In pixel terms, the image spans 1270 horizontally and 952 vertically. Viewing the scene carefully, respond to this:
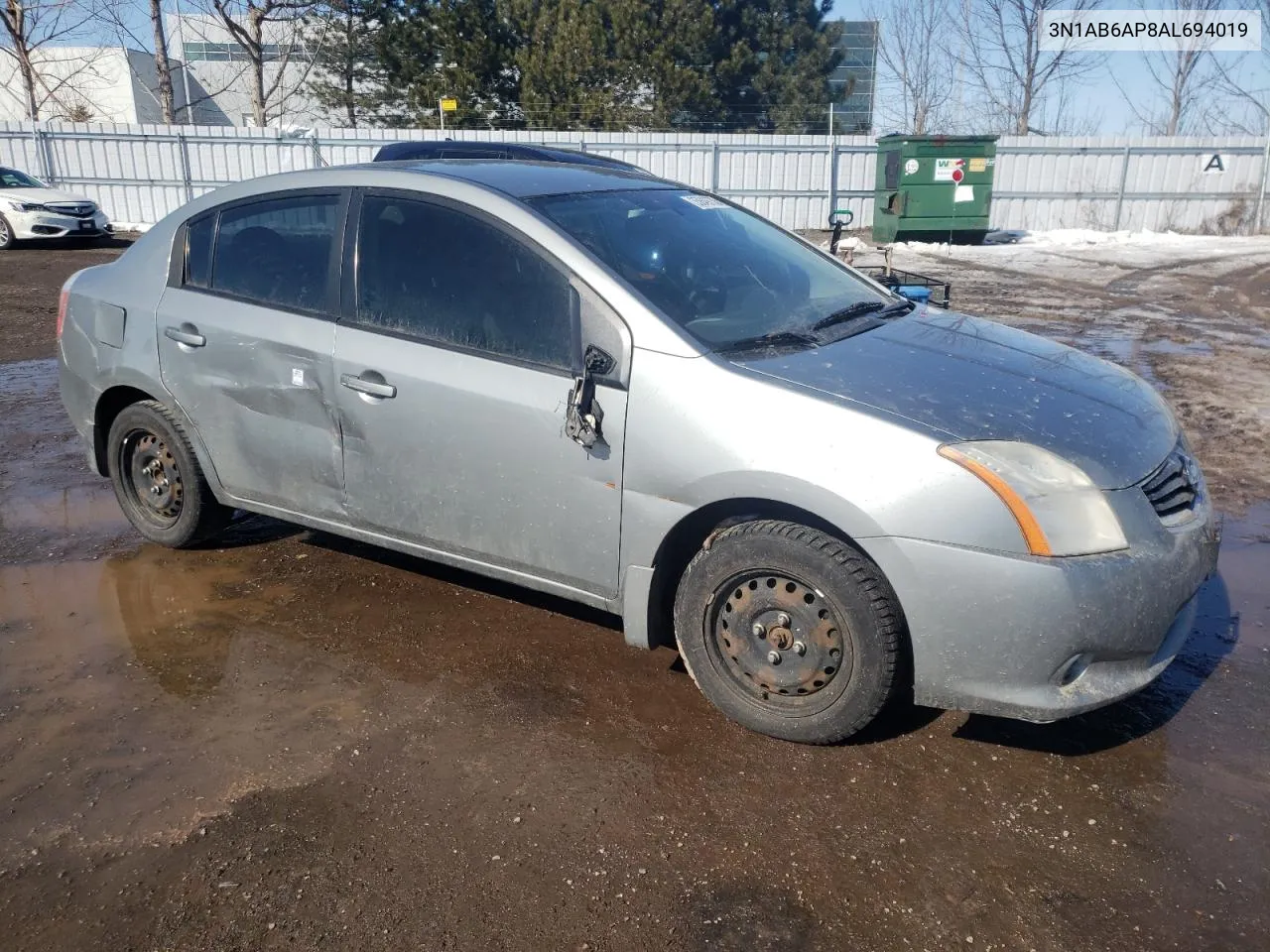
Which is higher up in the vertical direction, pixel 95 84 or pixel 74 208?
pixel 95 84

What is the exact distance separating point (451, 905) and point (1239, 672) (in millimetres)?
2808

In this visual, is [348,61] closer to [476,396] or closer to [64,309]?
[64,309]

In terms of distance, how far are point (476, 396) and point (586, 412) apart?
443mm

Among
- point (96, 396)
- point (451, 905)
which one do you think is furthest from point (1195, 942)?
point (96, 396)

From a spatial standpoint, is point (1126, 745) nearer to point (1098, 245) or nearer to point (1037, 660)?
point (1037, 660)

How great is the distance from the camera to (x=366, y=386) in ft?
11.9

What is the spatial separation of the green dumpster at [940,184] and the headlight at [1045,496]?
56.8ft

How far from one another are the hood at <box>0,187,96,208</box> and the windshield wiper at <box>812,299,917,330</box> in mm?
17202

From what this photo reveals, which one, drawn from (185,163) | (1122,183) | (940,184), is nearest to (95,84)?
(185,163)

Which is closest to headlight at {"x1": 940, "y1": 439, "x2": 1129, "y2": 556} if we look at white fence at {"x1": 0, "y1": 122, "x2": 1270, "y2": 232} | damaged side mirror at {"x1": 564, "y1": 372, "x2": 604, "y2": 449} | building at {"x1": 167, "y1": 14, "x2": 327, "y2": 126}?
damaged side mirror at {"x1": 564, "y1": 372, "x2": 604, "y2": 449}

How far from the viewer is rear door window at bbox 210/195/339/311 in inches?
153

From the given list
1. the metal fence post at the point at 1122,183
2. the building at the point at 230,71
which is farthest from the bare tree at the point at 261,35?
the metal fence post at the point at 1122,183

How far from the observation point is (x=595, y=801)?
9.40 ft

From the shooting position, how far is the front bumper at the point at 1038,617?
2.68 metres
